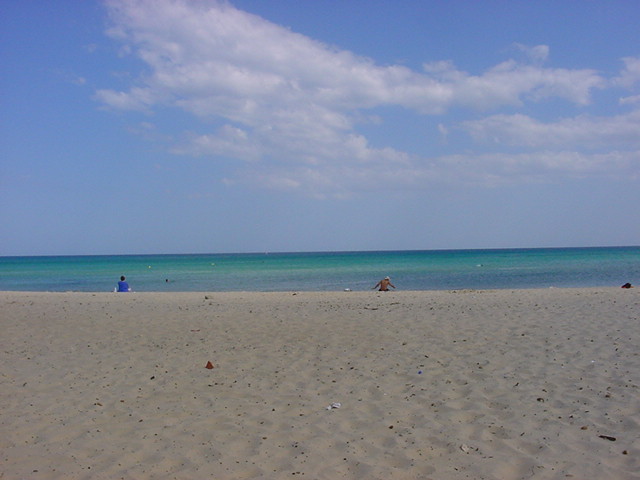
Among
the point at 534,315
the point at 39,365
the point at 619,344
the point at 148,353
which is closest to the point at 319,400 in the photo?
the point at 148,353

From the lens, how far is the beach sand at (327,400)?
4621 mm

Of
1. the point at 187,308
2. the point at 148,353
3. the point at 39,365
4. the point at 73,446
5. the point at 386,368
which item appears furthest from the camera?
the point at 187,308

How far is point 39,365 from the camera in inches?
320

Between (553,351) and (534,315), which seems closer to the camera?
(553,351)

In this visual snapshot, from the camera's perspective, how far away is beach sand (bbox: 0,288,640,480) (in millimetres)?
4621

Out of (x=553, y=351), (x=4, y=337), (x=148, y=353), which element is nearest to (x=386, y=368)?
(x=553, y=351)

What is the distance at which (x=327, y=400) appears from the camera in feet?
20.4

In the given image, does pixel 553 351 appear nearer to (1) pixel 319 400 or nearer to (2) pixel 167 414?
(1) pixel 319 400

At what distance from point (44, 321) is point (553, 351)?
10.9 m

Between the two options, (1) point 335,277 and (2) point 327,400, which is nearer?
(2) point 327,400

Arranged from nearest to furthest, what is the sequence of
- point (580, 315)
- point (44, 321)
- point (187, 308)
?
point (580, 315)
point (44, 321)
point (187, 308)

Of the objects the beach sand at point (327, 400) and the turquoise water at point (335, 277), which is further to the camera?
the turquoise water at point (335, 277)

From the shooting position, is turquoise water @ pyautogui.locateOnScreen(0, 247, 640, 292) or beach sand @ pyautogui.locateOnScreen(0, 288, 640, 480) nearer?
beach sand @ pyautogui.locateOnScreen(0, 288, 640, 480)

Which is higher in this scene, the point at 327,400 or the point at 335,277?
the point at 327,400
